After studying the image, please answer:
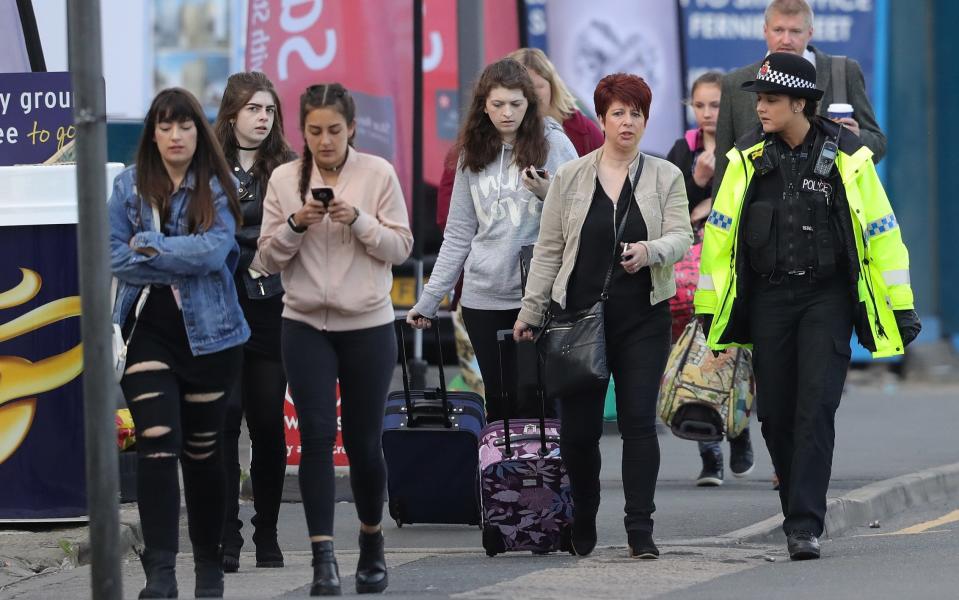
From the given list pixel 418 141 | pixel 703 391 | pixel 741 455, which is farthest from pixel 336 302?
pixel 418 141

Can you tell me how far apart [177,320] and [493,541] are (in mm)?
1791

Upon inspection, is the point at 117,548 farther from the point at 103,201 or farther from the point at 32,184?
the point at 32,184

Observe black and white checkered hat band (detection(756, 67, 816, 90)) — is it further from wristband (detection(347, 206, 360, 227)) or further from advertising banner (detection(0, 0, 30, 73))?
advertising banner (detection(0, 0, 30, 73))

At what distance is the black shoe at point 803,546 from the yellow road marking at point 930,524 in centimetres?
119

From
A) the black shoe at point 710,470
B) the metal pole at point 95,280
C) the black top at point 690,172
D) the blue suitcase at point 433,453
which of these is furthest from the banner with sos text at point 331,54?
the metal pole at point 95,280

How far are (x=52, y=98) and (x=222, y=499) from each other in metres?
2.28

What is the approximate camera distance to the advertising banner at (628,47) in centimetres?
1514

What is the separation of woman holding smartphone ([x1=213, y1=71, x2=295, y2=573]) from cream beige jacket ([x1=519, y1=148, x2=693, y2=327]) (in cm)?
93

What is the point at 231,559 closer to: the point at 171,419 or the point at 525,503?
the point at 525,503

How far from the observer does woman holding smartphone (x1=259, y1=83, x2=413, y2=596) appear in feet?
19.9

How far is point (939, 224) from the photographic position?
1555 centimetres

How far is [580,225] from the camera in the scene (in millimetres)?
6895

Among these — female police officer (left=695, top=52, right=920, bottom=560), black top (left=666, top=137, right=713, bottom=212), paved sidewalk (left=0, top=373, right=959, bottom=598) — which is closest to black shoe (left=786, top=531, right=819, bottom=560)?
female police officer (left=695, top=52, right=920, bottom=560)

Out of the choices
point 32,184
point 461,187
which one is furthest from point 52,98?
point 461,187
